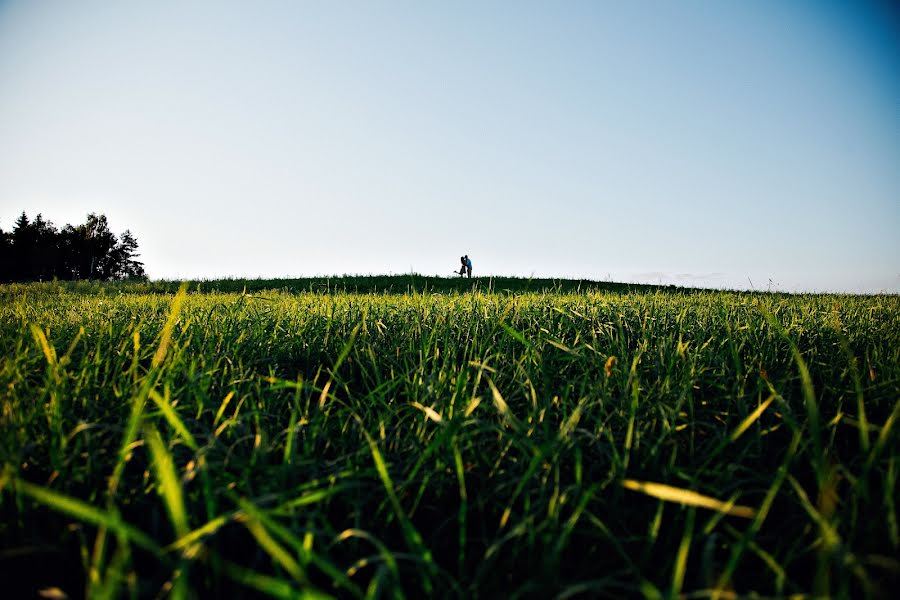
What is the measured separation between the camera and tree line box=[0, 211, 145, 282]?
161ft

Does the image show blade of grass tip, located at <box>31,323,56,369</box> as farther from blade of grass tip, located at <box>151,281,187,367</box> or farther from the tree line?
the tree line

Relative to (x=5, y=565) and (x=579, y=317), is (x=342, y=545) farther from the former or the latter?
(x=579, y=317)

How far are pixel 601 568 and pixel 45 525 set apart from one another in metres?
1.36

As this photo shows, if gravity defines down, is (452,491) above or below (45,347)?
below

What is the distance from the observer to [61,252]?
52.8 meters

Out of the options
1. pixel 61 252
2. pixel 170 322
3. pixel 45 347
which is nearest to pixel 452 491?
pixel 170 322

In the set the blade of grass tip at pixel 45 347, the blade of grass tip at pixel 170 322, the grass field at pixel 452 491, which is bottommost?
the grass field at pixel 452 491

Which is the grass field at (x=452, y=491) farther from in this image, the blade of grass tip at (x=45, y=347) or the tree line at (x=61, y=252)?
the tree line at (x=61, y=252)

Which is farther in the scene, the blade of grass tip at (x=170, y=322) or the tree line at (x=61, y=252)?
the tree line at (x=61, y=252)

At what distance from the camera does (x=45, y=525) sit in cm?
114

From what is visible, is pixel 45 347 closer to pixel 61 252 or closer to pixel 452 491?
pixel 452 491

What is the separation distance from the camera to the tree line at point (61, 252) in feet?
161

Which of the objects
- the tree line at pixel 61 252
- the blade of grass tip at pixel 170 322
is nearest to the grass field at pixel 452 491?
the blade of grass tip at pixel 170 322

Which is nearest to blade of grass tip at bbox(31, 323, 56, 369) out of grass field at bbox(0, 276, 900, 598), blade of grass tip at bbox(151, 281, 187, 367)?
grass field at bbox(0, 276, 900, 598)
